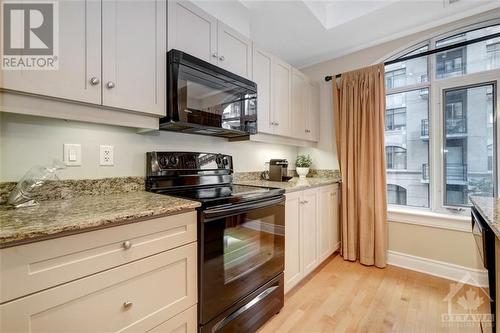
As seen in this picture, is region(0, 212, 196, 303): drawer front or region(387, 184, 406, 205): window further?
region(387, 184, 406, 205): window

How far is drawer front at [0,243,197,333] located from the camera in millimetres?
734

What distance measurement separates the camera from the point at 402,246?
2.48 metres

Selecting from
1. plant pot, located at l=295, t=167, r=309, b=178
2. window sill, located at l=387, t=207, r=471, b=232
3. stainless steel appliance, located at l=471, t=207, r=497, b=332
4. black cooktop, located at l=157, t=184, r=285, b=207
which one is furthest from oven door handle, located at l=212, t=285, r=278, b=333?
window sill, located at l=387, t=207, r=471, b=232

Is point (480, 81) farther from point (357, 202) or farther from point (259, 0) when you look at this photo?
point (259, 0)

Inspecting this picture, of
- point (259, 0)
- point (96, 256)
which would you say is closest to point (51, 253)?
point (96, 256)

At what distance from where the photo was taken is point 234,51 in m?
1.84

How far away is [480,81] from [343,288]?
233 centimetres

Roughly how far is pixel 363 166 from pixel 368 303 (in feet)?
4.43

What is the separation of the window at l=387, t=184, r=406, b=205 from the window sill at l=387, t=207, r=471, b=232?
0.11 meters

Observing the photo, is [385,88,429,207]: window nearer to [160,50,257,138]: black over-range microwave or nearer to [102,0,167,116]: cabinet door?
[160,50,257,138]: black over-range microwave

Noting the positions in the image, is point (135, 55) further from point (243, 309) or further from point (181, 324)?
point (243, 309)

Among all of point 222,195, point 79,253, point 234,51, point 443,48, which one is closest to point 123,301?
point 79,253

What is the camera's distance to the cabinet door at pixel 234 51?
1732mm

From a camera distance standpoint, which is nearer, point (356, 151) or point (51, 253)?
point (51, 253)
